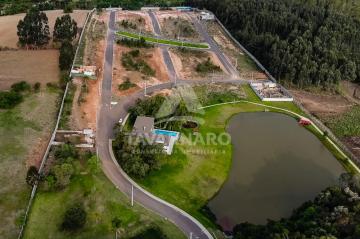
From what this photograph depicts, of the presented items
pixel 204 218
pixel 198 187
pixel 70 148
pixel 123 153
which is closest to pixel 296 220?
pixel 204 218

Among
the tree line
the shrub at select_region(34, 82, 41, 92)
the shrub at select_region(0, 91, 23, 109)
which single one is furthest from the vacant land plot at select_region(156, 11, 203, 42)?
the shrub at select_region(0, 91, 23, 109)

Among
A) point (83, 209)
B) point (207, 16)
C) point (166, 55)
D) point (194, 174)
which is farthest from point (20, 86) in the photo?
point (207, 16)

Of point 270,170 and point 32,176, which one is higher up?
point 32,176

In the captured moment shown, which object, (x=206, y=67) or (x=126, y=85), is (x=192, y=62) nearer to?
(x=206, y=67)

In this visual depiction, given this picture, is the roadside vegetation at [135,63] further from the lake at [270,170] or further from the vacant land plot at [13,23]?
the vacant land plot at [13,23]

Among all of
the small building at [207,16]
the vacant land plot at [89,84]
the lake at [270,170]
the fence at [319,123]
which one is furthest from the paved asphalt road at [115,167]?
the small building at [207,16]

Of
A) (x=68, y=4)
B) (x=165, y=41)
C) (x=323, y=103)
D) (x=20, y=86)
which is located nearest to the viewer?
(x=20, y=86)

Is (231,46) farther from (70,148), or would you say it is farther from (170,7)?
(70,148)
